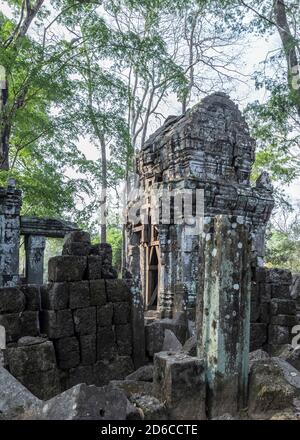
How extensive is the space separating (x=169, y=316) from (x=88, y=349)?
4.57 m

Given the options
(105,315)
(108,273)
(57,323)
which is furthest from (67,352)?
(108,273)

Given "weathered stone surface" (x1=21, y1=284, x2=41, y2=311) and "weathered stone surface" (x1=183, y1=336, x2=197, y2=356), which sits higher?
"weathered stone surface" (x1=21, y1=284, x2=41, y2=311)

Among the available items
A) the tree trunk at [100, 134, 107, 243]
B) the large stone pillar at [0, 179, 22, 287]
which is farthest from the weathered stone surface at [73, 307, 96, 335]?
the tree trunk at [100, 134, 107, 243]

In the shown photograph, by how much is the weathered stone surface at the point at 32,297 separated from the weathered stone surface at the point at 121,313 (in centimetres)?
113

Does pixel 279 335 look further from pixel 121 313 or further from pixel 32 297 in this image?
pixel 32 297

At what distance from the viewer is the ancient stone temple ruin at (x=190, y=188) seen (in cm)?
994

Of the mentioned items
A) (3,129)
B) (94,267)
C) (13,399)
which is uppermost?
(3,129)

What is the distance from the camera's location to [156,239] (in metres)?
11.1

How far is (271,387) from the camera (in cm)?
331

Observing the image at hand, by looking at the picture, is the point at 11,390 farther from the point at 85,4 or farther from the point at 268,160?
the point at 268,160

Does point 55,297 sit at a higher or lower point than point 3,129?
lower

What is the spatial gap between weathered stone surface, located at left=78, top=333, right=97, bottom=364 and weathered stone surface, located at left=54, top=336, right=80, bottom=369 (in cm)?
7

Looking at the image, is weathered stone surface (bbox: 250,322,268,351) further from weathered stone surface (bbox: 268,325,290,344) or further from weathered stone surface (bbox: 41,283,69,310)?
weathered stone surface (bbox: 41,283,69,310)

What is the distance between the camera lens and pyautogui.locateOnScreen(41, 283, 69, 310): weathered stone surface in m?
5.08
